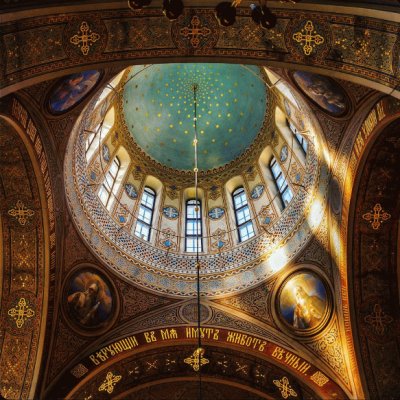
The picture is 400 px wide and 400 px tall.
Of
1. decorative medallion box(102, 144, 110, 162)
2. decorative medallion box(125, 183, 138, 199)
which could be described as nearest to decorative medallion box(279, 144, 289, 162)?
decorative medallion box(125, 183, 138, 199)

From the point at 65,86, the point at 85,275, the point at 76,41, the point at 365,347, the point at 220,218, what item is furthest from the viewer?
the point at 220,218

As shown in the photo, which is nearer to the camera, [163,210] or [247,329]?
[247,329]

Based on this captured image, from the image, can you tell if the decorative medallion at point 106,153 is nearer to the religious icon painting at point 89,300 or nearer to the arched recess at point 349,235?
the religious icon painting at point 89,300

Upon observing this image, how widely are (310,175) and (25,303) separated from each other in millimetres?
6773

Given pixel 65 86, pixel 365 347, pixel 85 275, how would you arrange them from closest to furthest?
pixel 65 86
pixel 365 347
pixel 85 275

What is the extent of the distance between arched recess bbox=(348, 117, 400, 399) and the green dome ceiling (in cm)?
546

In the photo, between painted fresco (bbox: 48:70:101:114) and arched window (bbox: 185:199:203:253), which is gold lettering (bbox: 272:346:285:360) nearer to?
arched window (bbox: 185:199:203:253)

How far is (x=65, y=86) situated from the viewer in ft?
30.4

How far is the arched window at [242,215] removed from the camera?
14312mm

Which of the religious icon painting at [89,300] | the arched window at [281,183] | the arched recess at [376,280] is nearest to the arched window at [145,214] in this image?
the religious icon painting at [89,300]

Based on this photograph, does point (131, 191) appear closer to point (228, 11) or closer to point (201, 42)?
point (201, 42)

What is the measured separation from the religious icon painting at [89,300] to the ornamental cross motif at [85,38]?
5505mm

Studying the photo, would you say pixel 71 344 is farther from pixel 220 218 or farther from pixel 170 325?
pixel 220 218

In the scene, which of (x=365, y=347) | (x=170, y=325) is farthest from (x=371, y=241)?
(x=170, y=325)
